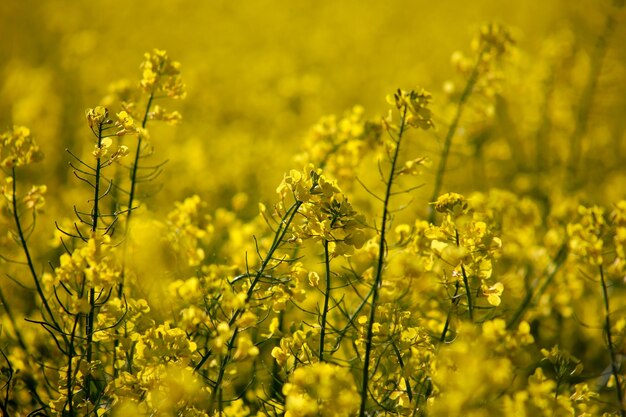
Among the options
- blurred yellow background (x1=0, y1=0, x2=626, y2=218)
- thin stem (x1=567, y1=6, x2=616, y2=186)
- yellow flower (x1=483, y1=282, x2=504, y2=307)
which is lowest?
yellow flower (x1=483, y1=282, x2=504, y2=307)

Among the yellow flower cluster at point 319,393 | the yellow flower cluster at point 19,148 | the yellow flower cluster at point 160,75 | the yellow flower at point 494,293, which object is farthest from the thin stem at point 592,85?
the yellow flower cluster at point 19,148

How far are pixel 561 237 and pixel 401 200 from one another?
1431 millimetres

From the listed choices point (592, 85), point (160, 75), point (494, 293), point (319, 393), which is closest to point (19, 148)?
point (160, 75)

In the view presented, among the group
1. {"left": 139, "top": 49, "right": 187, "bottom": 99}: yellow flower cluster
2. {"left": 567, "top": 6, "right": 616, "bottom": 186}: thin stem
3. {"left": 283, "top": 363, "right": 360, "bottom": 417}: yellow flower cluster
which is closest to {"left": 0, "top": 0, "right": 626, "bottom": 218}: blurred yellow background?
{"left": 567, "top": 6, "right": 616, "bottom": 186}: thin stem

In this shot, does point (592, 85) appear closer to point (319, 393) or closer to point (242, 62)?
point (319, 393)

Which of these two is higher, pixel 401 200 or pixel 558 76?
pixel 558 76

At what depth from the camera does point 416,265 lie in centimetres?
141

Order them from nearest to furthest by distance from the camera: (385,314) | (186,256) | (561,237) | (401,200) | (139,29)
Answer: (385,314)
(186,256)
(561,237)
(401,200)
(139,29)

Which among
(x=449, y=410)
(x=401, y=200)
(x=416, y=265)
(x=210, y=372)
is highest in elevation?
(x=401, y=200)

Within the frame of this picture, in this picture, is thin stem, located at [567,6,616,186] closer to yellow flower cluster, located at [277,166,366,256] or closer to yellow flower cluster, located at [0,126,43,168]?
yellow flower cluster, located at [277,166,366,256]

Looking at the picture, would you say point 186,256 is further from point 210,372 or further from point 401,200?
point 401,200

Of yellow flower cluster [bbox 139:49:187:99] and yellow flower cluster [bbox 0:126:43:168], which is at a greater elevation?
yellow flower cluster [bbox 139:49:187:99]

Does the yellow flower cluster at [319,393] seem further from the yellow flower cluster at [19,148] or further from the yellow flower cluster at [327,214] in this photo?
the yellow flower cluster at [19,148]

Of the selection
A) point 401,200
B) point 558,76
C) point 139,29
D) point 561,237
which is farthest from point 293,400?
point 139,29
